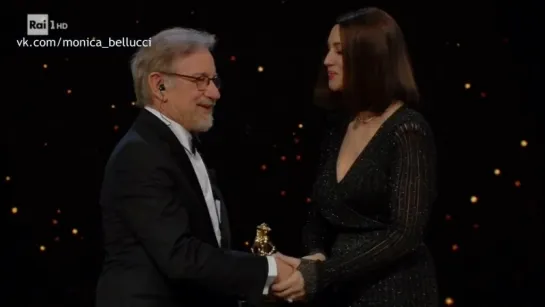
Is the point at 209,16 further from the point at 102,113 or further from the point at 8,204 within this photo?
the point at 8,204

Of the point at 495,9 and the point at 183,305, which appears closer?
the point at 183,305

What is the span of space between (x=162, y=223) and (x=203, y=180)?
0.69 feet

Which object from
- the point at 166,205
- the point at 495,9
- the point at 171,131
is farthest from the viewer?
the point at 495,9

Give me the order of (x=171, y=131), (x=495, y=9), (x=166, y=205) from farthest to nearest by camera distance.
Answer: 1. (x=495, y=9)
2. (x=171, y=131)
3. (x=166, y=205)

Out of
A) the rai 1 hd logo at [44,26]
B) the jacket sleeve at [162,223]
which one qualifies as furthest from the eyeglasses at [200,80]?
Answer: the rai 1 hd logo at [44,26]

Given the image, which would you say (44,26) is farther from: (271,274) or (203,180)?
(271,274)

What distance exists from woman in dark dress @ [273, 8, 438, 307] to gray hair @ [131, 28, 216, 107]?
30cm

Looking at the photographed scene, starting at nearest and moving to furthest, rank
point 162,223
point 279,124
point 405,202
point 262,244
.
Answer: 1. point 162,223
2. point 405,202
3. point 262,244
4. point 279,124

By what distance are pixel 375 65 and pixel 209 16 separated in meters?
1.07

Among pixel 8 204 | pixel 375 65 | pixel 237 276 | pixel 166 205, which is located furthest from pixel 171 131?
pixel 8 204

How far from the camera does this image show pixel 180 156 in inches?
67.6

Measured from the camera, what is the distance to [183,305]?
1721 mm

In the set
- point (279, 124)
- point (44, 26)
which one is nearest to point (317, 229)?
point (279, 124)

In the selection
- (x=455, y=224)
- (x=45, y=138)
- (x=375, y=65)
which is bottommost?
(x=455, y=224)
